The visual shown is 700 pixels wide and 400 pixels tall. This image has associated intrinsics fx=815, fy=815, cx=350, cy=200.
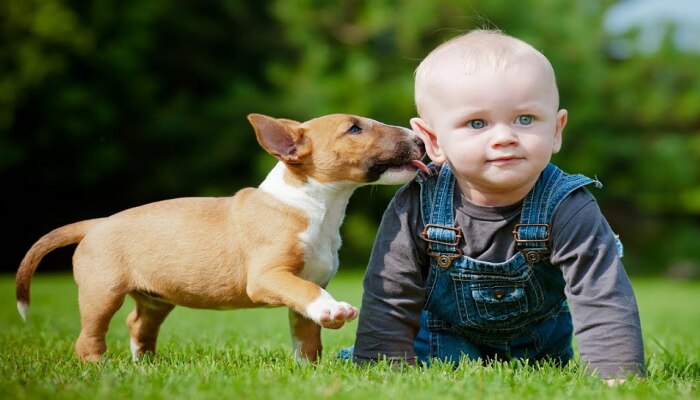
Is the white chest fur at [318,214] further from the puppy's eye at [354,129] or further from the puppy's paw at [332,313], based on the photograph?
the puppy's paw at [332,313]

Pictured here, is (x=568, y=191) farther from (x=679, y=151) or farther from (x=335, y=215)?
(x=679, y=151)

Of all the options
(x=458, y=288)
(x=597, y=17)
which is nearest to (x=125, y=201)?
(x=597, y=17)

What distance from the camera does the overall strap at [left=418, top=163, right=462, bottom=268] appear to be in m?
3.28

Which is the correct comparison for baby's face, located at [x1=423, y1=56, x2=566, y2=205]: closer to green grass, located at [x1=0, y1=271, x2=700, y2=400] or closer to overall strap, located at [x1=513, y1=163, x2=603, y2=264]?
overall strap, located at [x1=513, y1=163, x2=603, y2=264]

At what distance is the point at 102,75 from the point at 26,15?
5.70ft

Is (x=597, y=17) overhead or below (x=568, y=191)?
overhead

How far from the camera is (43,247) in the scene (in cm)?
375

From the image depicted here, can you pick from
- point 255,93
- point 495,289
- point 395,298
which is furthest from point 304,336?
point 255,93

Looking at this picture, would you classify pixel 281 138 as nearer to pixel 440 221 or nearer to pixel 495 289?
pixel 440 221

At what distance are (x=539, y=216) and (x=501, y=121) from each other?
410 mm

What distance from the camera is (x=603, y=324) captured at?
2.99m

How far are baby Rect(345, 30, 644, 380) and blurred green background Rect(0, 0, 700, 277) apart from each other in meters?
10.8

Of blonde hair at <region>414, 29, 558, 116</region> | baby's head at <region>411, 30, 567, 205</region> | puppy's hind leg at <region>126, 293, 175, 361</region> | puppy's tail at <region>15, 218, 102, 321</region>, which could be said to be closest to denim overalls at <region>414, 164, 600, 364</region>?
baby's head at <region>411, 30, 567, 205</region>

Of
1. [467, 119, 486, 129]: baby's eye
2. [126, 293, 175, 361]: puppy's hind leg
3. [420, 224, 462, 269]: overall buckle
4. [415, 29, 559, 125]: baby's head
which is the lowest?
[126, 293, 175, 361]: puppy's hind leg
